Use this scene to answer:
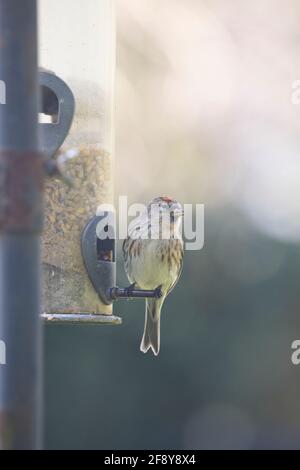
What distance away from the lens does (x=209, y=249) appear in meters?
10.4

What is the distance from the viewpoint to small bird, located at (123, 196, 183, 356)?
625cm

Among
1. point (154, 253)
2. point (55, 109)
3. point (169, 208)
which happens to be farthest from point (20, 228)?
point (169, 208)

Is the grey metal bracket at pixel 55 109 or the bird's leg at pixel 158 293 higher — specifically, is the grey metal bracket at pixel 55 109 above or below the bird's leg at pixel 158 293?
above

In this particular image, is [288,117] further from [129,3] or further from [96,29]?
[96,29]

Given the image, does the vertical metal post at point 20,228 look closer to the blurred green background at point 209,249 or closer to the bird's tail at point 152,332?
the bird's tail at point 152,332

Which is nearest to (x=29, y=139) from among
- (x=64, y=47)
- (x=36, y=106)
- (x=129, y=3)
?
(x=36, y=106)

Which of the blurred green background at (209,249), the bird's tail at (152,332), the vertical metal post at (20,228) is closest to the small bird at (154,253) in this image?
the bird's tail at (152,332)

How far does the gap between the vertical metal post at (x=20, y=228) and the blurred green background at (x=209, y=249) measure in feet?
22.3

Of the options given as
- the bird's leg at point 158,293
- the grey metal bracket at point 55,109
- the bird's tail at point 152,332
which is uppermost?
the grey metal bracket at point 55,109

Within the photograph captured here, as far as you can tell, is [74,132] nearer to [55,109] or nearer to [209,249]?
[55,109]

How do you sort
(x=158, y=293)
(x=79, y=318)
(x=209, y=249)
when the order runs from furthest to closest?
1. (x=209, y=249)
2. (x=158, y=293)
3. (x=79, y=318)

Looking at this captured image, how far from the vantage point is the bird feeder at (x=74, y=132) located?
5496mm

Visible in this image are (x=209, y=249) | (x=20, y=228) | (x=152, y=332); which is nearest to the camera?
(x=20, y=228)

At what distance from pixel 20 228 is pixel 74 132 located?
10.4ft
